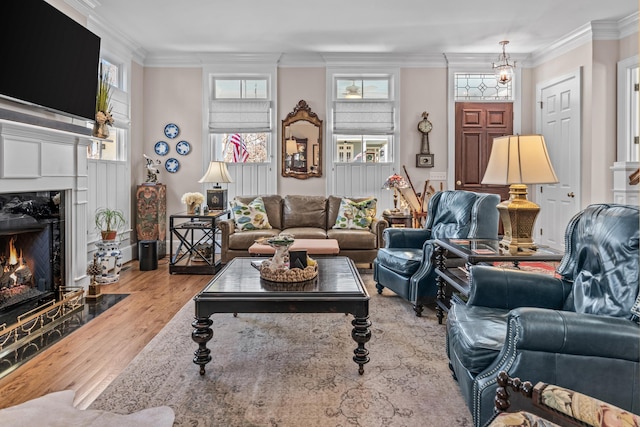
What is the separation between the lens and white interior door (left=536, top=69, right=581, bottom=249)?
5.44 metres

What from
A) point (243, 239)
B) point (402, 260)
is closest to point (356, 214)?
point (243, 239)

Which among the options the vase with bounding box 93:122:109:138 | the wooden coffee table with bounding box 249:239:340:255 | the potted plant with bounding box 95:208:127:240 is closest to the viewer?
the wooden coffee table with bounding box 249:239:340:255

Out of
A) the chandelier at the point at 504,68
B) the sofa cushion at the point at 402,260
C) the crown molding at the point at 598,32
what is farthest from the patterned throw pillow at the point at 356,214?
the crown molding at the point at 598,32

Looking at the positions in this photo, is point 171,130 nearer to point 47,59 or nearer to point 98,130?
point 98,130

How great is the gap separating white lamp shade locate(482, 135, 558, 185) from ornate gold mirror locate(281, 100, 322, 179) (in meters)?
3.72

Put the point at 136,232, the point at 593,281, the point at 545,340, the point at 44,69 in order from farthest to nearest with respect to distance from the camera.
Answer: the point at 136,232
the point at 44,69
the point at 593,281
the point at 545,340

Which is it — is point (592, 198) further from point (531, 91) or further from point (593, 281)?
point (593, 281)

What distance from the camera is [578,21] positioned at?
4.96 metres

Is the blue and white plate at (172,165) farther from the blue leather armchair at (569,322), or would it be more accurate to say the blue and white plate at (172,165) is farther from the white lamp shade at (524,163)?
the blue leather armchair at (569,322)

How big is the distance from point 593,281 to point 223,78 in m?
5.59

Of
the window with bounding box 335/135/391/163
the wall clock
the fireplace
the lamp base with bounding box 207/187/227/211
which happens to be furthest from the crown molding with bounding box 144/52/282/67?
the fireplace

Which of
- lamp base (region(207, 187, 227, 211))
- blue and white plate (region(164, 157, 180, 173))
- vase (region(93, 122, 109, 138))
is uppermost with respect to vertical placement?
vase (region(93, 122, 109, 138))

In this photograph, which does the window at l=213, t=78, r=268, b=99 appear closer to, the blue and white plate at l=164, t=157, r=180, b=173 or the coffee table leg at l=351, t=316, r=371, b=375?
the blue and white plate at l=164, t=157, r=180, b=173

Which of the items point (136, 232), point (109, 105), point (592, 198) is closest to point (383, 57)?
point (592, 198)
